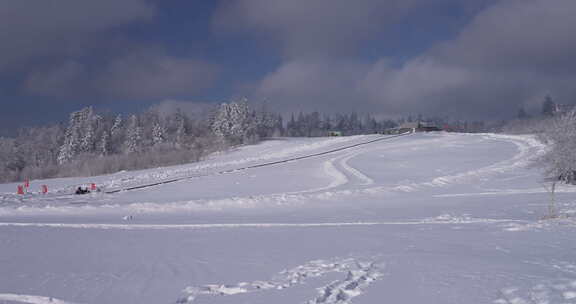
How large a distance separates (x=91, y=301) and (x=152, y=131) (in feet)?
301

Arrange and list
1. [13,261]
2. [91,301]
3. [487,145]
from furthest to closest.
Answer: [487,145] < [13,261] < [91,301]

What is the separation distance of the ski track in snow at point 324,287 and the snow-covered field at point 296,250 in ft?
0.12

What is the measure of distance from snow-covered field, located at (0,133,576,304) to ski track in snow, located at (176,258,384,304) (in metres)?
0.04

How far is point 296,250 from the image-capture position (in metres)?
9.44

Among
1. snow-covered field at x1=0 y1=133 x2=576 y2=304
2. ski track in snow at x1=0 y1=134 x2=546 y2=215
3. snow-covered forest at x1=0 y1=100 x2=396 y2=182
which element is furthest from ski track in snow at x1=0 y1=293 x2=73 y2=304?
snow-covered forest at x1=0 y1=100 x2=396 y2=182

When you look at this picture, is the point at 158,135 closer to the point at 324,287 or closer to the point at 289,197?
the point at 289,197

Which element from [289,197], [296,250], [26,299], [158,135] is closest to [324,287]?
[296,250]

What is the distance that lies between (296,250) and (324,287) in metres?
3.03

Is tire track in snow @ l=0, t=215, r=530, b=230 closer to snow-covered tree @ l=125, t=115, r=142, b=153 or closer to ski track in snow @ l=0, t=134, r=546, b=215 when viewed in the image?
ski track in snow @ l=0, t=134, r=546, b=215

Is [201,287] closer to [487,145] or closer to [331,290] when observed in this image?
[331,290]

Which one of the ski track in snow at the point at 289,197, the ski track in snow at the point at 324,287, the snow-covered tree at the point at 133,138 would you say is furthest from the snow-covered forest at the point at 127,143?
the ski track in snow at the point at 324,287

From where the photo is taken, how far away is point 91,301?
5992 millimetres

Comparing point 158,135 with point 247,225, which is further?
point 158,135

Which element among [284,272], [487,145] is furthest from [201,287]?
[487,145]
